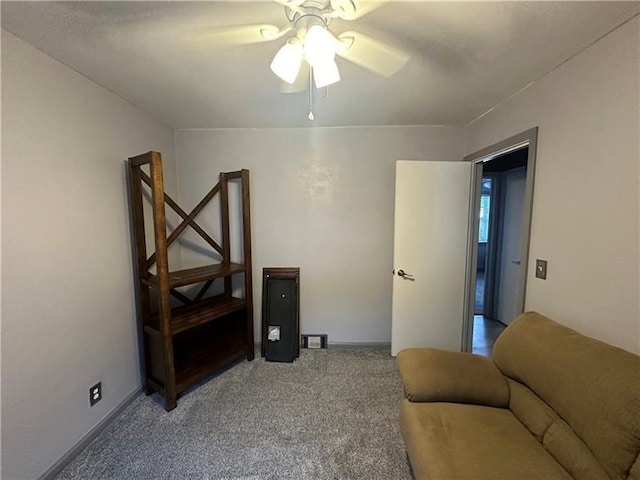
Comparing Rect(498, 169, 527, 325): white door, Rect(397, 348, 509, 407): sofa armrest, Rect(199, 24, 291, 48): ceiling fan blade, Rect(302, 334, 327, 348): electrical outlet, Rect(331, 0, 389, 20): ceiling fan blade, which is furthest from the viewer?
Rect(498, 169, 527, 325): white door

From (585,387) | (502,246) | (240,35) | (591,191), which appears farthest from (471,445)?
(502,246)

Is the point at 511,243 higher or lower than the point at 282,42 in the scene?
lower

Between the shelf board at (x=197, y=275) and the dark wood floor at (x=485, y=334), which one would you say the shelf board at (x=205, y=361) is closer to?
the shelf board at (x=197, y=275)

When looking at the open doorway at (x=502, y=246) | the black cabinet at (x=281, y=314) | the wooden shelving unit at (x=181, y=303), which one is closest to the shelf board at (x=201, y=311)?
the wooden shelving unit at (x=181, y=303)

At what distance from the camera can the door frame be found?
184 cm

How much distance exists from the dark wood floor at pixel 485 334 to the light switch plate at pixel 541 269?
58.6 inches

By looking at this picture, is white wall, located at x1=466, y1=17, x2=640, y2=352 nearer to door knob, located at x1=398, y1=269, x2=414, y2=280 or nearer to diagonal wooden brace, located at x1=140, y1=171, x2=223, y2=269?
door knob, located at x1=398, y1=269, x2=414, y2=280

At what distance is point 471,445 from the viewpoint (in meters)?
1.21

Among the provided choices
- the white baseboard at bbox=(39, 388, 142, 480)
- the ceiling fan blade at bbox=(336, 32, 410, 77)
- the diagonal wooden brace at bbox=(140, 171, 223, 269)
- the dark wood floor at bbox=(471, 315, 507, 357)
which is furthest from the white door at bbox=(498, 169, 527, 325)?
the white baseboard at bbox=(39, 388, 142, 480)

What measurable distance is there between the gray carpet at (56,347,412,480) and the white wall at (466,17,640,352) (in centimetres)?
131

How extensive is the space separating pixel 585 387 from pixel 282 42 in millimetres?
2030

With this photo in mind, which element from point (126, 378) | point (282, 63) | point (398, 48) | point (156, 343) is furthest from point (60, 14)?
point (126, 378)

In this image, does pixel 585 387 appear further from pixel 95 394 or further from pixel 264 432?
pixel 95 394

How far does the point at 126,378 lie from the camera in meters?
2.13
